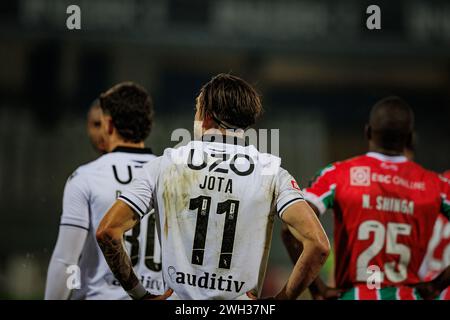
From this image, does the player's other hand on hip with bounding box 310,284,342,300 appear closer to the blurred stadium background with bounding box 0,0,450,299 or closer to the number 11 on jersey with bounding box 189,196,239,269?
the number 11 on jersey with bounding box 189,196,239,269

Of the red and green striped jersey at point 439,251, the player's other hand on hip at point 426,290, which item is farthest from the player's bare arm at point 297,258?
the red and green striped jersey at point 439,251

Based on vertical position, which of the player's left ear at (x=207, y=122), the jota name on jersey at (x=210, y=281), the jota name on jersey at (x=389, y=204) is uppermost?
the player's left ear at (x=207, y=122)

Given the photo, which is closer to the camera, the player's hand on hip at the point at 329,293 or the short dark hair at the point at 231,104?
the short dark hair at the point at 231,104

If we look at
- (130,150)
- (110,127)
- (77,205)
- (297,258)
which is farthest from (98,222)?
(297,258)

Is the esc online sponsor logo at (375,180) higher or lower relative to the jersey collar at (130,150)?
lower

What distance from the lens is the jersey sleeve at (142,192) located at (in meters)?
3.29

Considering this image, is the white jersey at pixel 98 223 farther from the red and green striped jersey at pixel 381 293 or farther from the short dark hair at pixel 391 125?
the short dark hair at pixel 391 125

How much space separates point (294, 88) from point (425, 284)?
44.7ft

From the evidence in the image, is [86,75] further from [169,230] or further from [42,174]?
[169,230]

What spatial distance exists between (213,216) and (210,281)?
29 cm

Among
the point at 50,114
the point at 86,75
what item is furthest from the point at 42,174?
the point at 86,75

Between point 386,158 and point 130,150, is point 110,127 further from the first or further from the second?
point 386,158

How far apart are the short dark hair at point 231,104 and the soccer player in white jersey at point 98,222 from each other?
1.10 metres

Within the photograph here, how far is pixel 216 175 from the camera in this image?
3291 mm
